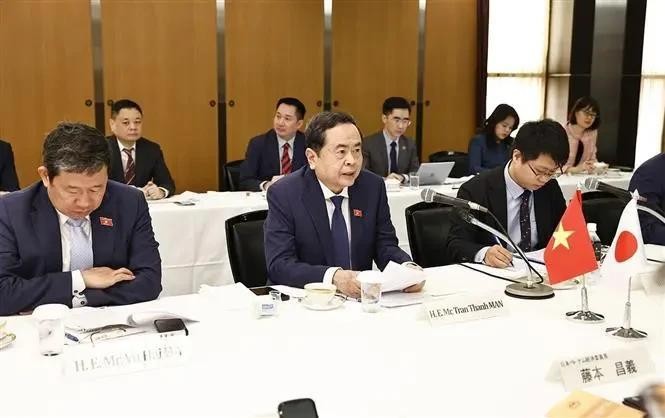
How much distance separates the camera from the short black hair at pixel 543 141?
9.57ft

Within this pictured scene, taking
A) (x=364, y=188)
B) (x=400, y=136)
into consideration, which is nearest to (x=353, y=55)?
(x=400, y=136)

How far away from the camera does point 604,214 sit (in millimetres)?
3701

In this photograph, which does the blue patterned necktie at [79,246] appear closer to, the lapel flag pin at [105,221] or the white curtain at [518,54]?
the lapel flag pin at [105,221]

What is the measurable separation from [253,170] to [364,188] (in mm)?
2611

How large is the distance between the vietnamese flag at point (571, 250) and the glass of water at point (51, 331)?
1429mm

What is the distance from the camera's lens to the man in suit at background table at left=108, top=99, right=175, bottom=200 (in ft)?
16.3

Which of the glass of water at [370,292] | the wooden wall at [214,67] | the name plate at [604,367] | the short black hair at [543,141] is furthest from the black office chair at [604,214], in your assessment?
the wooden wall at [214,67]

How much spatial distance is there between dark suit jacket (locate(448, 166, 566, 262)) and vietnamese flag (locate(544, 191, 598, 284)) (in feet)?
2.44

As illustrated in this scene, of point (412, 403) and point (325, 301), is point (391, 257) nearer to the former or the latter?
point (325, 301)

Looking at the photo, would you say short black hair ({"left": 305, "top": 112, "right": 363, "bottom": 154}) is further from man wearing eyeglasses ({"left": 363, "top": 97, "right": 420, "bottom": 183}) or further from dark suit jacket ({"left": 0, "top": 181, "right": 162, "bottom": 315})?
man wearing eyeglasses ({"left": 363, "top": 97, "right": 420, "bottom": 183})

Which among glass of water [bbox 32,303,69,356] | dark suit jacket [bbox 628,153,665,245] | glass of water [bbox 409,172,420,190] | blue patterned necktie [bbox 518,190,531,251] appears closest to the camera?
glass of water [bbox 32,303,69,356]

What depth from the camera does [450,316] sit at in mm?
2166

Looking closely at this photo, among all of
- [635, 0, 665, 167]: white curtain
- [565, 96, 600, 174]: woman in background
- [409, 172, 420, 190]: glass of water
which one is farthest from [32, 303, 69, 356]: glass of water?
[635, 0, 665, 167]: white curtain

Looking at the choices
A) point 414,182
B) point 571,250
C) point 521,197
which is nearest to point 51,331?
point 571,250
